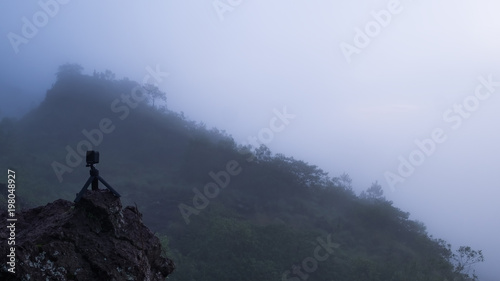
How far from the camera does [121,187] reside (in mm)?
41000

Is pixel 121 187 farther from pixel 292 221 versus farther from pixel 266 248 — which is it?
pixel 266 248

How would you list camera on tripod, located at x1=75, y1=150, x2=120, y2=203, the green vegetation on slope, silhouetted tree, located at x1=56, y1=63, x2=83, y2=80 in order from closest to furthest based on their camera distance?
1. camera on tripod, located at x1=75, y1=150, x2=120, y2=203
2. the green vegetation on slope
3. silhouetted tree, located at x1=56, y1=63, x2=83, y2=80

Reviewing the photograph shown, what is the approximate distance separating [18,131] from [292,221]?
1443 inches

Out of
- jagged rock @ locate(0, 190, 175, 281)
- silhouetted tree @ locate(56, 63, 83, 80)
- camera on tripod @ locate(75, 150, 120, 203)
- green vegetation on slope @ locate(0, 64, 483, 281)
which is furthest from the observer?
silhouetted tree @ locate(56, 63, 83, 80)

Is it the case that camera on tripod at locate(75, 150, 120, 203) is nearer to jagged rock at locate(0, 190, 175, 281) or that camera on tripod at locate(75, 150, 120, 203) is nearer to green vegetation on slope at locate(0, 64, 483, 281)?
jagged rock at locate(0, 190, 175, 281)

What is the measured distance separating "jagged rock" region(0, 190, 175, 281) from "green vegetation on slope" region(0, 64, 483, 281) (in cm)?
1579

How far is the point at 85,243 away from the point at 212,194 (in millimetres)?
37910

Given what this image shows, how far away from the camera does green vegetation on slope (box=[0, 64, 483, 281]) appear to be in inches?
1030

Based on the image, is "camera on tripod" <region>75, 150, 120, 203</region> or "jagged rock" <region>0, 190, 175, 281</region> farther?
"camera on tripod" <region>75, 150, 120, 203</region>

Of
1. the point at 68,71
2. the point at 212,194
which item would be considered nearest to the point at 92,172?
the point at 212,194

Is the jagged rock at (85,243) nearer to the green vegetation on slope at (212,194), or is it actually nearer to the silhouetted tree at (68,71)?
the green vegetation on slope at (212,194)

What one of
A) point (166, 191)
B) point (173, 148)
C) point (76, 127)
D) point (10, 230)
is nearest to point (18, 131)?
point (76, 127)

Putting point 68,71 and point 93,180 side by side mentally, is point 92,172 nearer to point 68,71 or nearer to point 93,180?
point 93,180

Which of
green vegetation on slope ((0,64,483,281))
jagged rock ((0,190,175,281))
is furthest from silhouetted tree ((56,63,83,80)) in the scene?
jagged rock ((0,190,175,281))
